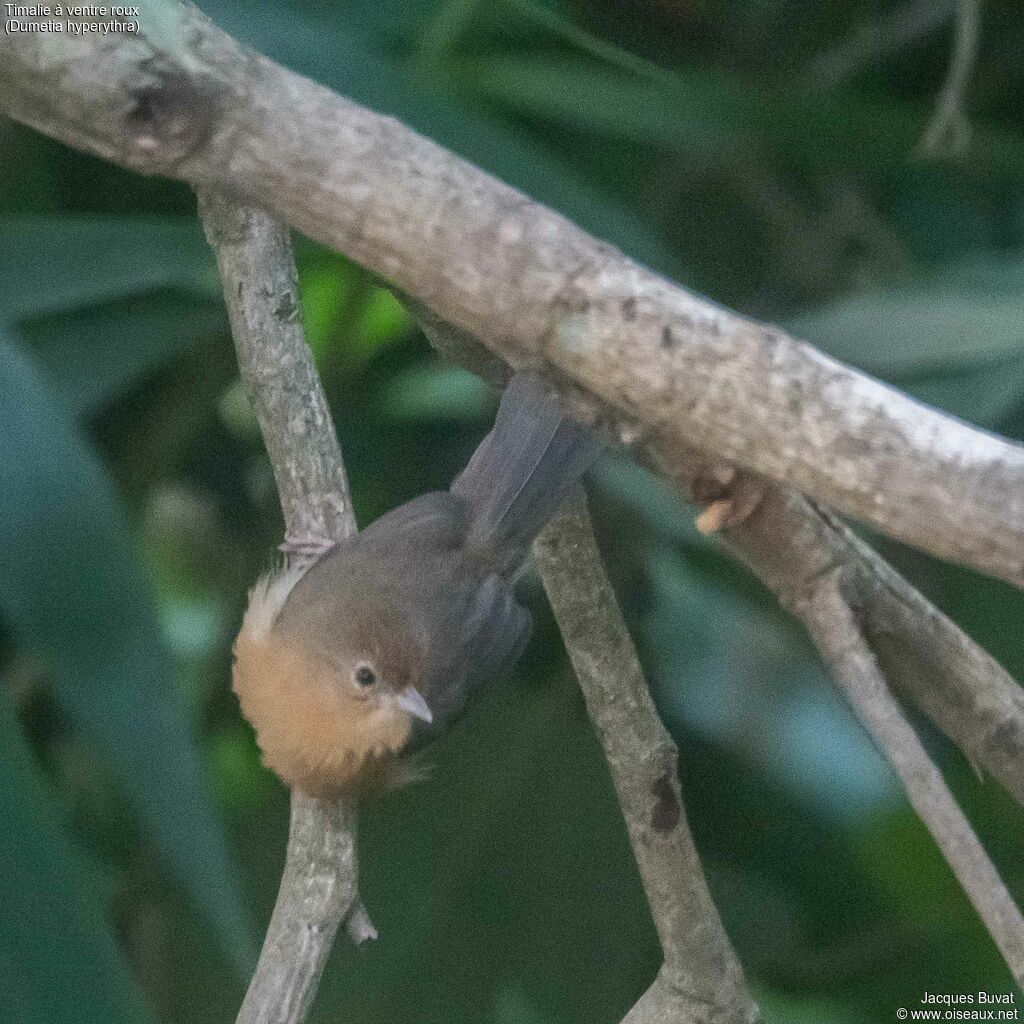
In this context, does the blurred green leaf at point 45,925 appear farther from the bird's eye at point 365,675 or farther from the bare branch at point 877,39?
the bare branch at point 877,39

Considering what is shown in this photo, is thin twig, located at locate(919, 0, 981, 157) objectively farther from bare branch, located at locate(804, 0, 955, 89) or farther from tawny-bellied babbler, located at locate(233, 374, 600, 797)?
tawny-bellied babbler, located at locate(233, 374, 600, 797)

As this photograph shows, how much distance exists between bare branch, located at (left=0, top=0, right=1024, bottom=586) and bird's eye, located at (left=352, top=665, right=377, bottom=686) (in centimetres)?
139

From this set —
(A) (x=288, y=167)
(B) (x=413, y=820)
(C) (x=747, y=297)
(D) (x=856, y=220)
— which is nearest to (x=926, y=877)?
(B) (x=413, y=820)

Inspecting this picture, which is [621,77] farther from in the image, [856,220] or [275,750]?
[275,750]

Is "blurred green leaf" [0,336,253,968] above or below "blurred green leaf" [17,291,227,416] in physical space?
below

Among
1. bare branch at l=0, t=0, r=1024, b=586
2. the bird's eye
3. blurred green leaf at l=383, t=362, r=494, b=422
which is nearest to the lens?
bare branch at l=0, t=0, r=1024, b=586

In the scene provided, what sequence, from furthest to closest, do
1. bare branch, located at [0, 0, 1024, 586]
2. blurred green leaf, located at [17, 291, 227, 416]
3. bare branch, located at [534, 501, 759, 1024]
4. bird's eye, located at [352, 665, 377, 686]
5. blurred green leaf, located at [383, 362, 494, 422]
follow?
1. blurred green leaf, located at [383, 362, 494, 422]
2. blurred green leaf, located at [17, 291, 227, 416]
3. bird's eye, located at [352, 665, 377, 686]
4. bare branch, located at [534, 501, 759, 1024]
5. bare branch, located at [0, 0, 1024, 586]

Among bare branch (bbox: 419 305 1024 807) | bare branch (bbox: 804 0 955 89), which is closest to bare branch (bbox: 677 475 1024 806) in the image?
bare branch (bbox: 419 305 1024 807)

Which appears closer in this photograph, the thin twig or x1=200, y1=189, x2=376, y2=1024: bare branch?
x1=200, y1=189, x2=376, y2=1024: bare branch

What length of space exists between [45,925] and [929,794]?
1341 mm

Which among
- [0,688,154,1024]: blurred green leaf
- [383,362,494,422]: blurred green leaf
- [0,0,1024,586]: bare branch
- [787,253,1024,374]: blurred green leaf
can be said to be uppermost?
[787,253,1024,374]: blurred green leaf

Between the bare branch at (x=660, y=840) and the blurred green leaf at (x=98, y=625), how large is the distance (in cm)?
67

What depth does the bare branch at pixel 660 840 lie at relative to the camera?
160 cm

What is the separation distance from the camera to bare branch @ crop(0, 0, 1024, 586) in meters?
0.77
